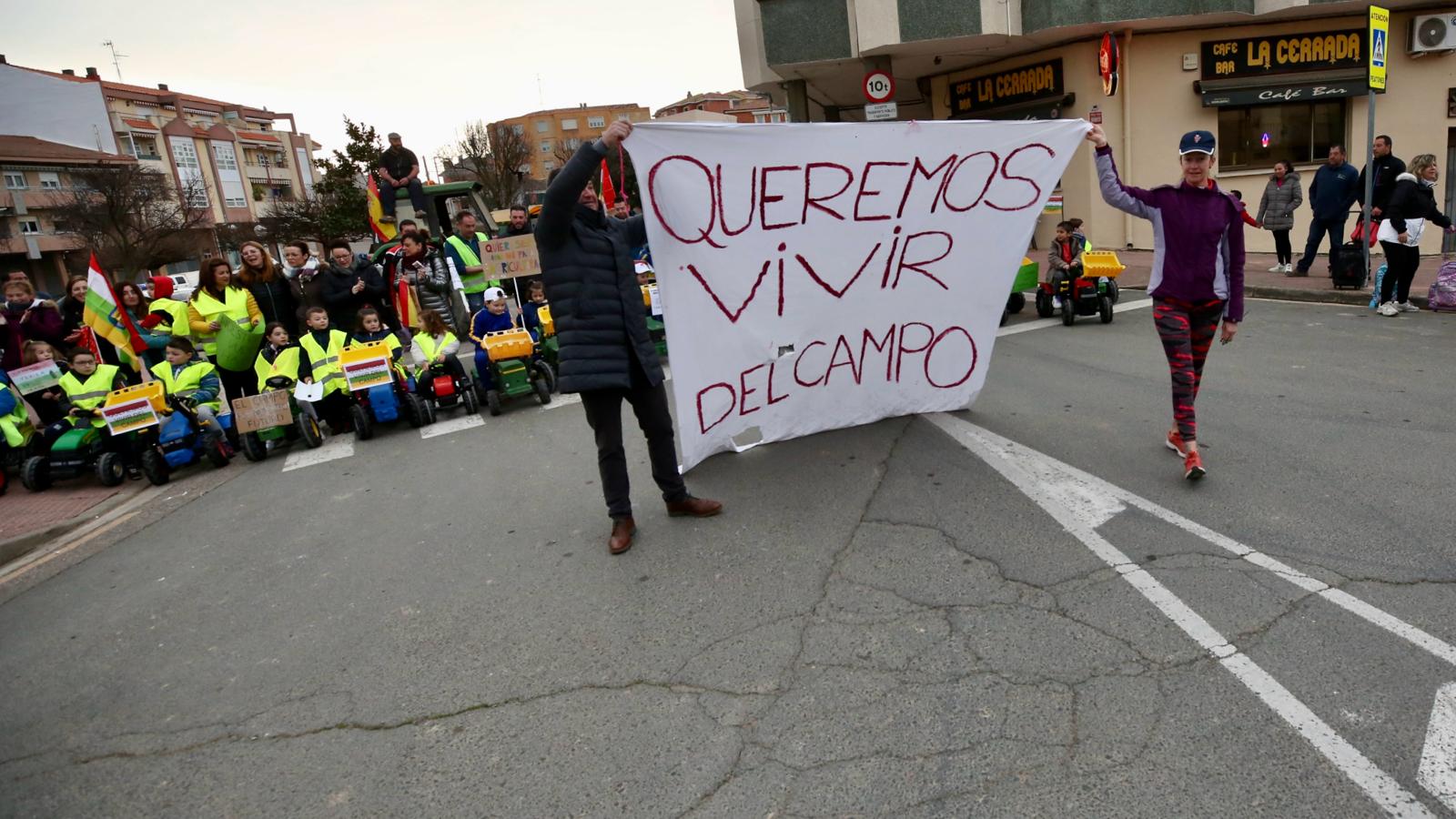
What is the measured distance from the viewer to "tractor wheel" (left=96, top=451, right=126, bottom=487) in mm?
7449

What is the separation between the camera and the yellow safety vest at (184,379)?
310 inches

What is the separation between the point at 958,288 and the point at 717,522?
228 centimetres

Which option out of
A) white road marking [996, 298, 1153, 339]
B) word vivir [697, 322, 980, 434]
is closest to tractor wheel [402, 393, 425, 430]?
word vivir [697, 322, 980, 434]

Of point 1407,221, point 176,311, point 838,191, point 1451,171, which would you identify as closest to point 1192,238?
point 838,191

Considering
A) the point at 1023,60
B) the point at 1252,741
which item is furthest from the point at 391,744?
the point at 1023,60

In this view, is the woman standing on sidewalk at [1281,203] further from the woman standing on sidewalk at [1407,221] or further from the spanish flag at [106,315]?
the spanish flag at [106,315]

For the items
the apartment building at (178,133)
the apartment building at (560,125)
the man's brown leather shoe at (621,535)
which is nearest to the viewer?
the man's brown leather shoe at (621,535)

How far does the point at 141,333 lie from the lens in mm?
9000

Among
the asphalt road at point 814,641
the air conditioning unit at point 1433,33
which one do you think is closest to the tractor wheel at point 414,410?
the asphalt road at point 814,641

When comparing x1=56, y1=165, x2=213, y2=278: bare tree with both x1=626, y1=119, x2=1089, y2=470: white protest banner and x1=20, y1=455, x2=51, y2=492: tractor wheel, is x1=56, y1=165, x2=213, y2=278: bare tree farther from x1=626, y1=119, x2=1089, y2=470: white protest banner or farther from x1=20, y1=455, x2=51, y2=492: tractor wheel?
x1=626, y1=119, x2=1089, y2=470: white protest banner

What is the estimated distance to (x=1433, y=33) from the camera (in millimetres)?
16312

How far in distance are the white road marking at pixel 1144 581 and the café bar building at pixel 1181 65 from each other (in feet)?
41.2

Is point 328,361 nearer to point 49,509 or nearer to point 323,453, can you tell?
point 323,453

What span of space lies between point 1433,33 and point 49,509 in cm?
2285
